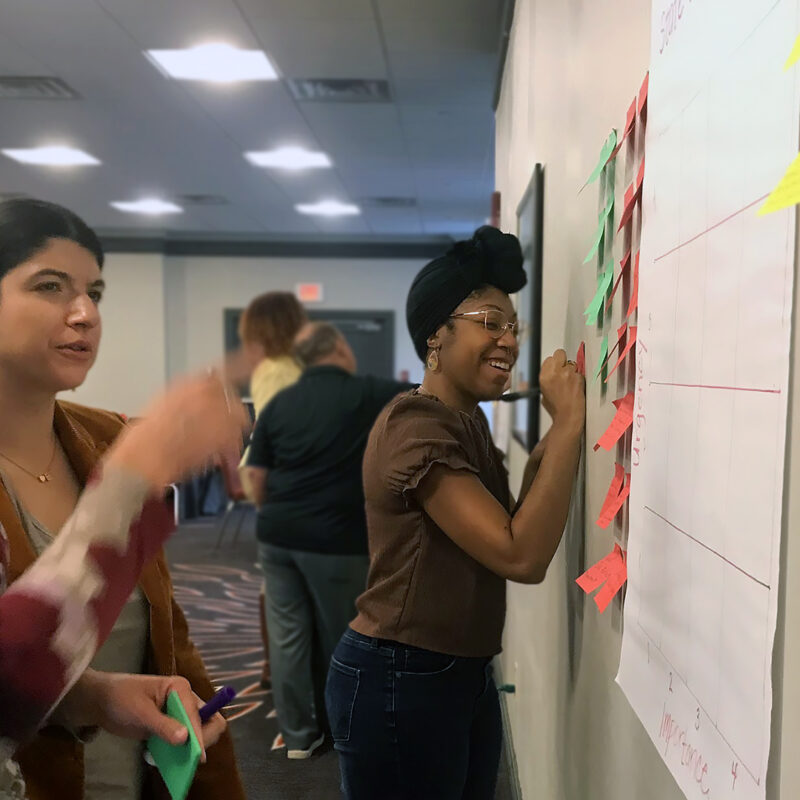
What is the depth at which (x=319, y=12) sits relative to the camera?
3.23m

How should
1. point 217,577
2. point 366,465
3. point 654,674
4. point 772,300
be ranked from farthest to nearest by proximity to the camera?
point 217,577, point 366,465, point 654,674, point 772,300

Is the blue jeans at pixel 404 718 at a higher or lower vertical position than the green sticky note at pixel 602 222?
lower

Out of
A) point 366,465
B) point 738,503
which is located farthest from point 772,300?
point 366,465

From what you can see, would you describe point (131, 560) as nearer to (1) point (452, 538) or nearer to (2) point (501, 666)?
(1) point (452, 538)

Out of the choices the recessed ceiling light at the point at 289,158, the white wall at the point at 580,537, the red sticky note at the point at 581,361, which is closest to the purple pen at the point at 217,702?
the white wall at the point at 580,537

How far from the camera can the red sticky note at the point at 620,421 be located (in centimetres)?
90

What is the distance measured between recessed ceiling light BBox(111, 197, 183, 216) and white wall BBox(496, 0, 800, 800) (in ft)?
17.9

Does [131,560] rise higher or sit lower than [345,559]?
higher

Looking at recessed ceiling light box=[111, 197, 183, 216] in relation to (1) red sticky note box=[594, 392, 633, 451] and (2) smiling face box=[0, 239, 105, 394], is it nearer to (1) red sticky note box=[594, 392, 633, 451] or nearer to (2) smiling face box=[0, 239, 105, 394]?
(2) smiling face box=[0, 239, 105, 394]

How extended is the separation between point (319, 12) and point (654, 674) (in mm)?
3179

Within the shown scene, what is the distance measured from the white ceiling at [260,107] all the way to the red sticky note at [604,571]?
286 centimetres

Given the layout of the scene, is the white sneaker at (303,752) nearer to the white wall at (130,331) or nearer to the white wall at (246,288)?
the white wall at (246,288)

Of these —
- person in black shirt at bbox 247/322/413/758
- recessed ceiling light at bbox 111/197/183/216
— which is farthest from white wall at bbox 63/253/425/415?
person in black shirt at bbox 247/322/413/758

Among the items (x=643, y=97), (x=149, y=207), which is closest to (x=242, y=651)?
(x=643, y=97)
